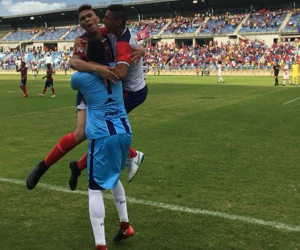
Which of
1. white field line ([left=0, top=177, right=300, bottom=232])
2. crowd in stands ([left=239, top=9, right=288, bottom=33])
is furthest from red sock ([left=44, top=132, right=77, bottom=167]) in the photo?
crowd in stands ([left=239, top=9, right=288, bottom=33])

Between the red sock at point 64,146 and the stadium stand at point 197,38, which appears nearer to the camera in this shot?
the red sock at point 64,146

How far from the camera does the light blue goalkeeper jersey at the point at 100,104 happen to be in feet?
12.2

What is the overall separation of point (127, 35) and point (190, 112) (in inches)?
465

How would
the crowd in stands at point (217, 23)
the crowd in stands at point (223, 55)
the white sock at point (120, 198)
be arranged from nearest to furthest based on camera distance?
the white sock at point (120, 198) → the crowd in stands at point (223, 55) → the crowd in stands at point (217, 23)

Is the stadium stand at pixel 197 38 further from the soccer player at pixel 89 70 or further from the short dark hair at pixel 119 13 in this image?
the short dark hair at pixel 119 13

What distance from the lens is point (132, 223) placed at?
15.9ft

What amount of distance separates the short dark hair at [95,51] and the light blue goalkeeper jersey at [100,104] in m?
0.14

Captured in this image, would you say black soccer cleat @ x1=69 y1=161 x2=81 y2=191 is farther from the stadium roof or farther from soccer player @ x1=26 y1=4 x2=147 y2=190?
the stadium roof

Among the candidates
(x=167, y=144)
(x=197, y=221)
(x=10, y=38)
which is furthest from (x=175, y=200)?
(x=10, y=38)

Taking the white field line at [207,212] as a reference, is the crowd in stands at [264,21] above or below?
above

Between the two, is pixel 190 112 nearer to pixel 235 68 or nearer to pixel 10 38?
pixel 235 68

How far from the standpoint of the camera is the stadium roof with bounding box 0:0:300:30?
220 ft

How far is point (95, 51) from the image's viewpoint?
145 inches

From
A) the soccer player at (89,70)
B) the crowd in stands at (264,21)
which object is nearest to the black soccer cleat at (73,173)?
the soccer player at (89,70)
